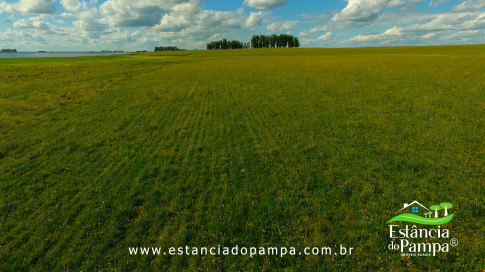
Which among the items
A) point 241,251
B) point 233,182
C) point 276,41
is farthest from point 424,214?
point 276,41

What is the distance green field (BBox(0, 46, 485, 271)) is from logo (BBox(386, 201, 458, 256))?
22cm

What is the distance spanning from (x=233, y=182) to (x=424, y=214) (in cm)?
627

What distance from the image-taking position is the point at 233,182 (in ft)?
28.6

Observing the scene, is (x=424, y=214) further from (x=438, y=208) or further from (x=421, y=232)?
(x=421, y=232)

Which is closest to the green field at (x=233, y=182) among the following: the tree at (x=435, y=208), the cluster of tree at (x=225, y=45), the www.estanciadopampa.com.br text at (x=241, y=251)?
the www.estanciadopampa.com.br text at (x=241, y=251)

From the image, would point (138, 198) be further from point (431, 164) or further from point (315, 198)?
point (431, 164)

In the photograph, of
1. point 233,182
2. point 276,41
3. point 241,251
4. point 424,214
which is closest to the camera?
point 241,251

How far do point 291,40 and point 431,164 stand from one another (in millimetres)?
200466

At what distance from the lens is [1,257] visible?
5574 mm

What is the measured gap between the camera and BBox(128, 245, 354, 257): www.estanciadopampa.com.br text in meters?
5.72

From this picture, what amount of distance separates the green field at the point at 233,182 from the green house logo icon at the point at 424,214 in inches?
8.5

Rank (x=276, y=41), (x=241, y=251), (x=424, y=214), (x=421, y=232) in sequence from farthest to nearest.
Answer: (x=276, y=41) < (x=424, y=214) < (x=421, y=232) < (x=241, y=251)

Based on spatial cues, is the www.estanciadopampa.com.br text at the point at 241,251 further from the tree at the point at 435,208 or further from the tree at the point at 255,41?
the tree at the point at 255,41

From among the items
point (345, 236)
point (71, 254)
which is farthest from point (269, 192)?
point (71, 254)
